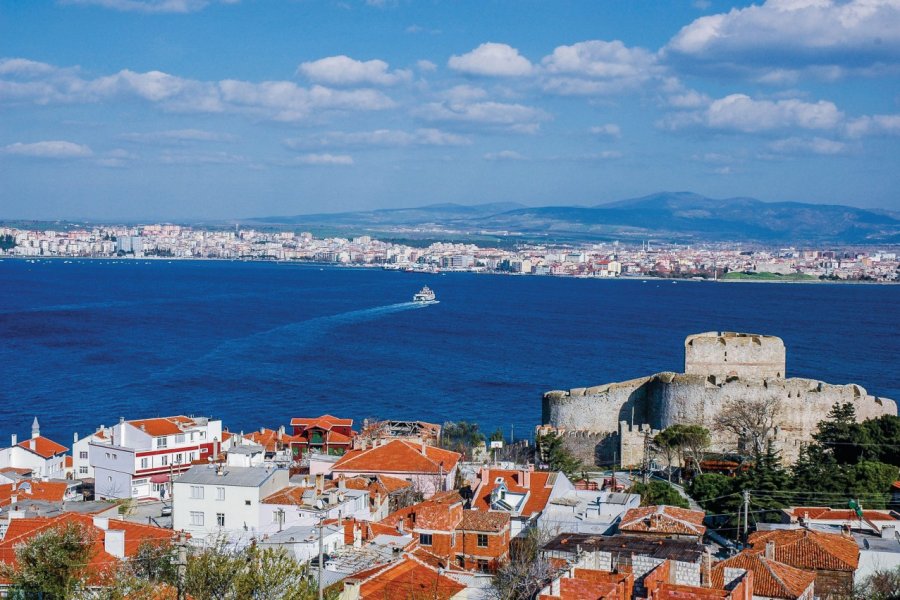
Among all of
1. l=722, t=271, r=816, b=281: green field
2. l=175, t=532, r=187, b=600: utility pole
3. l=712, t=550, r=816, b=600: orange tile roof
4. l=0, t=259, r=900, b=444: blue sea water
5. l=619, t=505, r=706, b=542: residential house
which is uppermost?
l=175, t=532, r=187, b=600: utility pole

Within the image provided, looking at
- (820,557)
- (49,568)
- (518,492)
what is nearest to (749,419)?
(518,492)

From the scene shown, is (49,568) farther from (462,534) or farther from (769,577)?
(769,577)

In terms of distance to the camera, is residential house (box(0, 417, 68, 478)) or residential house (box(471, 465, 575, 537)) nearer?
residential house (box(471, 465, 575, 537))

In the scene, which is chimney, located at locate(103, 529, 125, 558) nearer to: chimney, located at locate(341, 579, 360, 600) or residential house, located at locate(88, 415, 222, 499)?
chimney, located at locate(341, 579, 360, 600)

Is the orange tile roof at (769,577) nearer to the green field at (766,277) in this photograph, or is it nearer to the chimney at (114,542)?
the chimney at (114,542)

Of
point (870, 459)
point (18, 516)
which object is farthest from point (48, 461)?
point (870, 459)

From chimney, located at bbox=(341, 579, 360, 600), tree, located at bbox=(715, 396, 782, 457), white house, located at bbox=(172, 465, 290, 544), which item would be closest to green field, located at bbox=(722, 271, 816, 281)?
tree, located at bbox=(715, 396, 782, 457)
